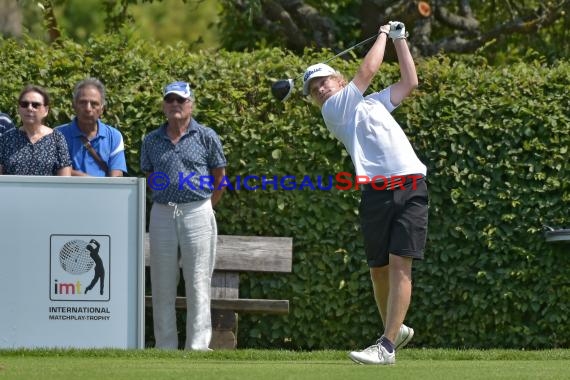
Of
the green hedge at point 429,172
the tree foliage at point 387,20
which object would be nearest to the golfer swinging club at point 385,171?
the green hedge at point 429,172

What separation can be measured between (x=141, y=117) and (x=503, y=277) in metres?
3.25

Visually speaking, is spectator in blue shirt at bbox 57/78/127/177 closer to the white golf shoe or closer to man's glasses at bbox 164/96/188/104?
man's glasses at bbox 164/96/188/104

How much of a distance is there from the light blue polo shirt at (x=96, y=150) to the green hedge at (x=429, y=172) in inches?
22.3

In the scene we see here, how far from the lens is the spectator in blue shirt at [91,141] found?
9500mm

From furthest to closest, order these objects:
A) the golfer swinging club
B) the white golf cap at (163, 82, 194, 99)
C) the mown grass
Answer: the white golf cap at (163, 82, 194, 99) → the golfer swinging club → the mown grass

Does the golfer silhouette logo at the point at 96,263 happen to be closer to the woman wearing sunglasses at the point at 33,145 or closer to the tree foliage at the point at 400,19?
the woman wearing sunglasses at the point at 33,145

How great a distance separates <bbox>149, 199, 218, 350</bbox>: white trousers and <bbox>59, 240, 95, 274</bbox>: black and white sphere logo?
0.75 metres

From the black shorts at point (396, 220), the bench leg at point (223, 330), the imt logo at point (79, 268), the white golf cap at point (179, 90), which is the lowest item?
the bench leg at point (223, 330)

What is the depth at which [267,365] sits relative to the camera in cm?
750

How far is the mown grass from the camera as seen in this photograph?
22.0ft

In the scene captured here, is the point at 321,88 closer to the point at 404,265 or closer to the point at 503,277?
the point at 404,265

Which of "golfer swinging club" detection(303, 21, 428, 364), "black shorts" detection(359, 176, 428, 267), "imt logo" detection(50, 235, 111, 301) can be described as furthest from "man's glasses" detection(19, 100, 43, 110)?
"black shorts" detection(359, 176, 428, 267)

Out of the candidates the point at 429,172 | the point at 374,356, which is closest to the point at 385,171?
the point at 374,356

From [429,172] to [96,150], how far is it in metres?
2.74
